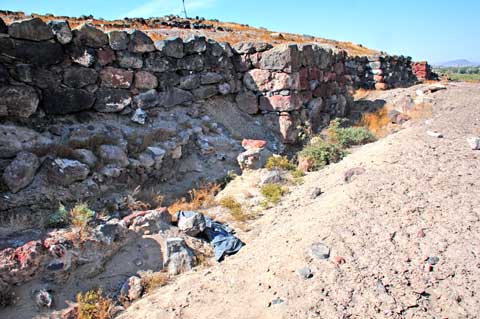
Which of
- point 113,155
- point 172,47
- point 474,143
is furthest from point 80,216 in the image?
point 474,143

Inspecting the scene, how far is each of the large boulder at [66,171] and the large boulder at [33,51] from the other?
1414 mm

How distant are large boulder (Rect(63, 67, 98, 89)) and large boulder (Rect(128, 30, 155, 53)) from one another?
A: 740mm

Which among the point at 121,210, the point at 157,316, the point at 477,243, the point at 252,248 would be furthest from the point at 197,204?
the point at 477,243

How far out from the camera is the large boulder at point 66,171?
4.31 meters

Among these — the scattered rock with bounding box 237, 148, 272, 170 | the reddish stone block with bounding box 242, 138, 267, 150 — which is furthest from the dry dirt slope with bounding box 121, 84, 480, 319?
the reddish stone block with bounding box 242, 138, 267, 150

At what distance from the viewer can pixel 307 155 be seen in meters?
6.30

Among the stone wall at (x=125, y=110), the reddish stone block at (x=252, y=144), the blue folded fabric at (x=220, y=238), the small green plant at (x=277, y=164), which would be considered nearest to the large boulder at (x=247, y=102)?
the stone wall at (x=125, y=110)

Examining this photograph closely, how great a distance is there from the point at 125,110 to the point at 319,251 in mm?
3717

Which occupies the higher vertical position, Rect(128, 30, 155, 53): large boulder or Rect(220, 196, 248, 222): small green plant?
Rect(128, 30, 155, 53): large boulder

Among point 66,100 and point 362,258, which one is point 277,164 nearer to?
point 362,258

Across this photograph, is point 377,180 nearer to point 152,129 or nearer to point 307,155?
point 307,155

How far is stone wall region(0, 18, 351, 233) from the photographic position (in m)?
4.36

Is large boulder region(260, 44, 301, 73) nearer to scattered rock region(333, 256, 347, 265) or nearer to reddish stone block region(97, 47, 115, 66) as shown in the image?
reddish stone block region(97, 47, 115, 66)

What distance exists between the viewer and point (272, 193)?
505 centimetres
